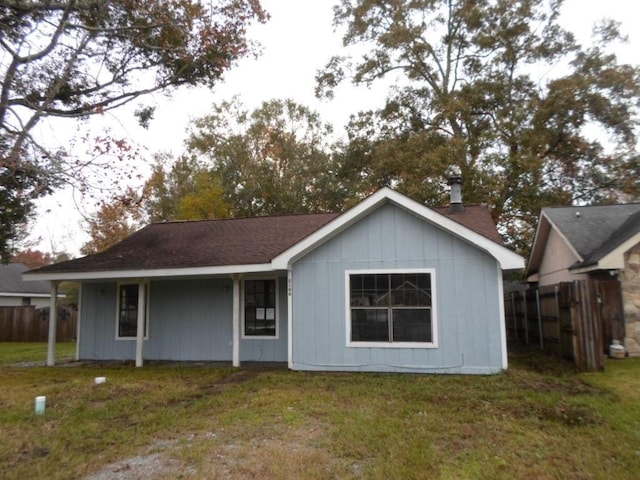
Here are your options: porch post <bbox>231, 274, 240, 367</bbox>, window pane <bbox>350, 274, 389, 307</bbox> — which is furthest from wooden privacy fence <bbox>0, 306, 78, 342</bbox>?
window pane <bbox>350, 274, 389, 307</bbox>

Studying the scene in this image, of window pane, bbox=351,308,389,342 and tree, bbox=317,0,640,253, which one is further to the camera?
tree, bbox=317,0,640,253

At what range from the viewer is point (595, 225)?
13.2 meters

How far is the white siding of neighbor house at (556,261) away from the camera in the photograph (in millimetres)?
13164

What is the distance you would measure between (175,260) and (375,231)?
459 centimetres

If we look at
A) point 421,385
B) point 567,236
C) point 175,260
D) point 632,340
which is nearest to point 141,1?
point 175,260

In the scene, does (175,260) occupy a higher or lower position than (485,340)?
higher

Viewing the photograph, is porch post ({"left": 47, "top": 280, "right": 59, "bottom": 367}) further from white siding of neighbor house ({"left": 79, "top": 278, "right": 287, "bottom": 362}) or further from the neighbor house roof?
the neighbor house roof

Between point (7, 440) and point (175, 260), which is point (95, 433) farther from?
point (175, 260)

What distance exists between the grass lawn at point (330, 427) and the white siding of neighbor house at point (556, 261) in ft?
14.9

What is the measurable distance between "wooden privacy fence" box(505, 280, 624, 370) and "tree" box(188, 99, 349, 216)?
52.9ft

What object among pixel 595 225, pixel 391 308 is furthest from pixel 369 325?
pixel 595 225

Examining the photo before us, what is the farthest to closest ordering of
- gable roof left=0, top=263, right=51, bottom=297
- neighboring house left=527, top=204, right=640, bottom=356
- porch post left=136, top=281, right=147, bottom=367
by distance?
gable roof left=0, top=263, right=51, bottom=297
porch post left=136, top=281, right=147, bottom=367
neighboring house left=527, top=204, right=640, bottom=356

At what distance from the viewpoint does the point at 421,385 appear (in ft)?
25.6

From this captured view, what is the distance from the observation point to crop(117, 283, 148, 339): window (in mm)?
11906
